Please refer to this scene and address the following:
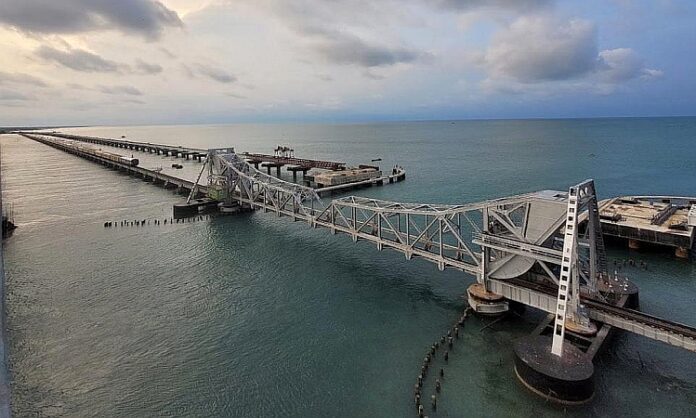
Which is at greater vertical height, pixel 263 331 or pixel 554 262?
pixel 554 262

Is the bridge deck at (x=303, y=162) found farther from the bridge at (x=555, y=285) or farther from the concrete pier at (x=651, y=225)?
the bridge at (x=555, y=285)

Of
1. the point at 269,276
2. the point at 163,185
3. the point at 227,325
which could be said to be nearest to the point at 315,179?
the point at 163,185

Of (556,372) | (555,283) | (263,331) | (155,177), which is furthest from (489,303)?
(155,177)

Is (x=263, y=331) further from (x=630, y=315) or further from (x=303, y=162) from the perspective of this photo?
(x=303, y=162)

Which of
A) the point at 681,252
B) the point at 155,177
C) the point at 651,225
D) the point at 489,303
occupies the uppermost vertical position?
the point at 155,177

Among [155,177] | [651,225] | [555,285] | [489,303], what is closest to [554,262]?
[555,285]

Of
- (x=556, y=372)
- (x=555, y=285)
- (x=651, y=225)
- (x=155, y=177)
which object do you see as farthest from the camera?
(x=155, y=177)

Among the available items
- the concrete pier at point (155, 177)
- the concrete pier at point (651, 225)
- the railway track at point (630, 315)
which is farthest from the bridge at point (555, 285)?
the concrete pier at point (155, 177)

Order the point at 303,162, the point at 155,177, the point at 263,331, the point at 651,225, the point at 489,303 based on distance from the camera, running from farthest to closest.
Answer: the point at 303,162 < the point at 155,177 < the point at 651,225 < the point at 263,331 < the point at 489,303

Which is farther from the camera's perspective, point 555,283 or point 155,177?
point 155,177

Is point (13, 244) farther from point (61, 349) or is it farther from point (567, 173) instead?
point (567, 173)
